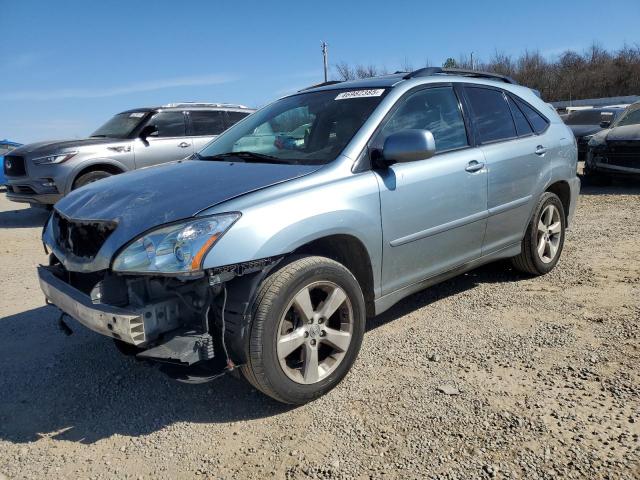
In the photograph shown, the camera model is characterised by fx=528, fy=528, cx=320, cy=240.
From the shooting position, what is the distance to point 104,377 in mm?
3303

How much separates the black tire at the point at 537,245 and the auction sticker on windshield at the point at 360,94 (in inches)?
74.6

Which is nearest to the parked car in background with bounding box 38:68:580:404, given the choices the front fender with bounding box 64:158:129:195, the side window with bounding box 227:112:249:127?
the front fender with bounding box 64:158:129:195

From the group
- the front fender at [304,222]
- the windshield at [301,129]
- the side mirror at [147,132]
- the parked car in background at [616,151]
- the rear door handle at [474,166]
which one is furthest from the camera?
the parked car in background at [616,151]

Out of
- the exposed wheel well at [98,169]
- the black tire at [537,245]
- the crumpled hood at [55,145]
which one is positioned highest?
the crumpled hood at [55,145]

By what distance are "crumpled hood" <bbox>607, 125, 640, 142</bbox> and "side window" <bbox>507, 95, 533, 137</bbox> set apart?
5851 millimetres

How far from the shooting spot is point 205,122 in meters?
9.59

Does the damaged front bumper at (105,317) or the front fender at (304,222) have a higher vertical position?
the front fender at (304,222)

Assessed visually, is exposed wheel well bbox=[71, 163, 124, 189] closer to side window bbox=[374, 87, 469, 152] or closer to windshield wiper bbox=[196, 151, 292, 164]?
windshield wiper bbox=[196, 151, 292, 164]

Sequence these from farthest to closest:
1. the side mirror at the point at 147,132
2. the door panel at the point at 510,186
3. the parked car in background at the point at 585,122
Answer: the parked car in background at the point at 585,122
the side mirror at the point at 147,132
the door panel at the point at 510,186

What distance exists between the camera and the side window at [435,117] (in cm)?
355

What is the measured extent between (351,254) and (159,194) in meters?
1.16

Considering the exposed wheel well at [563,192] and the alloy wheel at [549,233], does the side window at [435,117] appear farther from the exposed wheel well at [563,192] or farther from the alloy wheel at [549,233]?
the exposed wheel well at [563,192]

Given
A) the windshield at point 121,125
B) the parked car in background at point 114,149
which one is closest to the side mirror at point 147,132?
the parked car in background at point 114,149

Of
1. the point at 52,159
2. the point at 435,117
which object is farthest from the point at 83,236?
the point at 52,159
